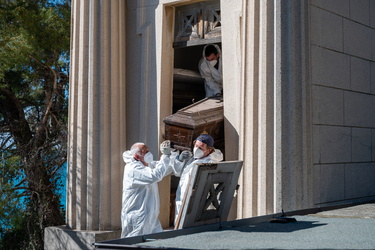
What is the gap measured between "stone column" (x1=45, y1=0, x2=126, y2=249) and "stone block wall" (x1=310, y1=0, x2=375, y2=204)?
3582 millimetres

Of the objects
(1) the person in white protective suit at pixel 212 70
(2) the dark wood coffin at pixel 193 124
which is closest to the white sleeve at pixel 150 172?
(2) the dark wood coffin at pixel 193 124

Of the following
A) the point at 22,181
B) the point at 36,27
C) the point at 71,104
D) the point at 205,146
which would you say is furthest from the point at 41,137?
the point at 205,146

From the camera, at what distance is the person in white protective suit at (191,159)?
8438mm

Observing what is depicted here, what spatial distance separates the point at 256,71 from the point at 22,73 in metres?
8.80

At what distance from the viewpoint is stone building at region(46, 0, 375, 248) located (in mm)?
8508

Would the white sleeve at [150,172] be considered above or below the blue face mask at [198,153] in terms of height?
below

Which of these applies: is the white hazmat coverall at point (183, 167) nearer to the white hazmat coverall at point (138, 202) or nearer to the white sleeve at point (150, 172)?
the white sleeve at point (150, 172)

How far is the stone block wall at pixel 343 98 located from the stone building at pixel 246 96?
2cm

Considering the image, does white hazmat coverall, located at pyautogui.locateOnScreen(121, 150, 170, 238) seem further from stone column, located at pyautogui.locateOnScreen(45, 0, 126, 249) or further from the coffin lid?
stone column, located at pyautogui.locateOnScreen(45, 0, 126, 249)

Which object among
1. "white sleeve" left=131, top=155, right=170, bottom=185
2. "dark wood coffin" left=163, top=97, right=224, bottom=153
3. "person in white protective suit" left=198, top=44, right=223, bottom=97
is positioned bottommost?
"white sleeve" left=131, top=155, right=170, bottom=185

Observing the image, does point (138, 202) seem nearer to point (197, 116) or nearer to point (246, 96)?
point (197, 116)

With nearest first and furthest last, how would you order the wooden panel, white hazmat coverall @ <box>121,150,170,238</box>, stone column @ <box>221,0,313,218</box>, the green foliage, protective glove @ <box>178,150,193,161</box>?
the wooden panel
stone column @ <box>221,0,313,218</box>
protective glove @ <box>178,150,193,161</box>
white hazmat coverall @ <box>121,150,170,238</box>
the green foliage

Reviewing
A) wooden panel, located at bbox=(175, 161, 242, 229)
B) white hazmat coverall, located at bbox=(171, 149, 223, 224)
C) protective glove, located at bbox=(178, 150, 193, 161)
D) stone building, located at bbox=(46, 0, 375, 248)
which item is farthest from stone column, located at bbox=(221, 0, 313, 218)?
wooden panel, located at bbox=(175, 161, 242, 229)

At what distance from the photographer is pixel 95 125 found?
416 inches
